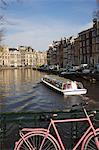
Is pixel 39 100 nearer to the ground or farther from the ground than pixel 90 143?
nearer to the ground

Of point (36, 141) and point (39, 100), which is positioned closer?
point (36, 141)

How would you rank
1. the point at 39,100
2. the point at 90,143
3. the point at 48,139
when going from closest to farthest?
1. the point at 48,139
2. the point at 90,143
3. the point at 39,100

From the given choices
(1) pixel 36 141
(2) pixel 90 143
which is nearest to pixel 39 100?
(1) pixel 36 141

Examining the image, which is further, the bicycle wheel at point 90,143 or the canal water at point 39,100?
the canal water at point 39,100

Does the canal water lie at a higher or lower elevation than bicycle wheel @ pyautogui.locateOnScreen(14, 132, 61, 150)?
lower

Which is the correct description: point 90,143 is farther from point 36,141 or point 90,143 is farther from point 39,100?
point 39,100

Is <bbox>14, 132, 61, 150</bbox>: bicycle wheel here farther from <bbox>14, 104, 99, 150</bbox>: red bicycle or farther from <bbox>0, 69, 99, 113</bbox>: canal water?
<bbox>0, 69, 99, 113</bbox>: canal water

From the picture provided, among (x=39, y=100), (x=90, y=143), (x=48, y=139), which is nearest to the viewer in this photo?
(x=48, y=139)

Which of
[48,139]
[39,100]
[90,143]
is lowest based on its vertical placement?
[39,100]

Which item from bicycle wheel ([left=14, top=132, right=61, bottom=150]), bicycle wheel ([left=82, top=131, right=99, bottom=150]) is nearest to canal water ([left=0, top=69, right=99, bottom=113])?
bicycle wheel ([left=14, top=132, right=61, bottom=150])

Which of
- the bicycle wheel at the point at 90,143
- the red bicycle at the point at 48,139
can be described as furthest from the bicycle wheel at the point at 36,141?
the bicycle wheel at the point at 90,143

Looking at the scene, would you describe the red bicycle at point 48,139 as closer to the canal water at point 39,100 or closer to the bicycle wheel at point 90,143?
the bicycle wheel at point 90,143

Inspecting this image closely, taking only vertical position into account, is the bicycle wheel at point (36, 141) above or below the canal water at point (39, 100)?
above

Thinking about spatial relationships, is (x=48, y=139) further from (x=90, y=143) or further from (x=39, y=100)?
(x=39, y=100)
